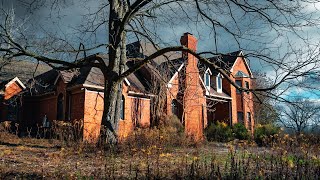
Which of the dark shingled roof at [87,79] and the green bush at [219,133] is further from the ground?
the dark shingled roof at [87,79]

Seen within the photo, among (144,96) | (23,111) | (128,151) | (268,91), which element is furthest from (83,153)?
(23,111)

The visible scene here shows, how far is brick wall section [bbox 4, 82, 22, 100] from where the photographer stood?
27328 millimetres

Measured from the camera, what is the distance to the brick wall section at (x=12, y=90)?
89.7 ft

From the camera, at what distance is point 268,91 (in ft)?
36.1

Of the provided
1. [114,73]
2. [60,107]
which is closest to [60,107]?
[60,107]

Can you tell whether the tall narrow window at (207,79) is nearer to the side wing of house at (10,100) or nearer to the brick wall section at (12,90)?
the side wing of house at (10,100)

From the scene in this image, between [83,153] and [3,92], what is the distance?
18.7 metres

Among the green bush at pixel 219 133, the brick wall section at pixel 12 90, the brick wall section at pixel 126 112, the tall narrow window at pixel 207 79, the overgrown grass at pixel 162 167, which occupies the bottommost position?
the overgrown grass at pixel 162 167

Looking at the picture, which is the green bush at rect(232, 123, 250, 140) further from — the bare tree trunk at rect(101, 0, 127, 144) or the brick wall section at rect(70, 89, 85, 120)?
the bare tree trunk at rect(101, 0, 127, 144)

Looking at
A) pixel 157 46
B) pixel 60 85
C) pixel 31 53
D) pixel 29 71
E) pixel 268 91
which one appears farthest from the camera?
pixel 29 71

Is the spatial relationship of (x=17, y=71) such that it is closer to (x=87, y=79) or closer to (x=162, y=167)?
(x=87, y=79)

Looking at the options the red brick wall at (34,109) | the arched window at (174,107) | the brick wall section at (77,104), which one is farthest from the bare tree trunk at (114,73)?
the red brick wall at (34,109)

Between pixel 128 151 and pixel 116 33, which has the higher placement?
pixel 116 33

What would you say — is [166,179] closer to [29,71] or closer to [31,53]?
[31,53]
